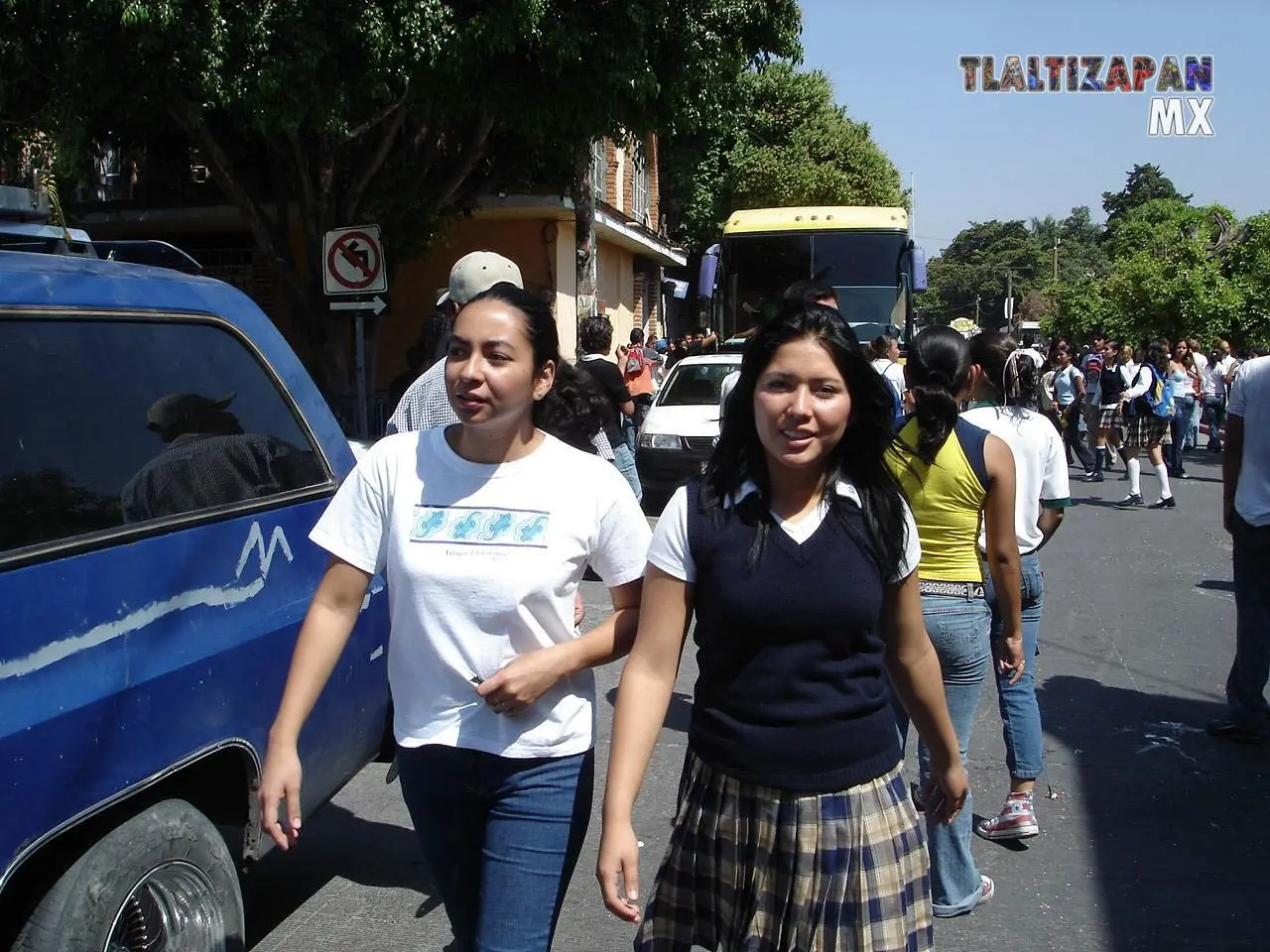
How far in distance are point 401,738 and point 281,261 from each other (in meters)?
15.3

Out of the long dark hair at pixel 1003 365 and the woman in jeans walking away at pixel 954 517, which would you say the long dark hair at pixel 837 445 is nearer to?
the woman in jeans walking away at pixel 954 517

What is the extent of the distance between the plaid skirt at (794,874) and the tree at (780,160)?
34072 millimetres

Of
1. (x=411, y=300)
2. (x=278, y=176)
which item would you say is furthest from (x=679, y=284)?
(x=278, y=176)

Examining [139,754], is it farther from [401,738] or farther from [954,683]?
[954,683]

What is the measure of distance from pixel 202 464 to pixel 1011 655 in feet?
8.71

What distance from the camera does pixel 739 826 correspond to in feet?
7.91

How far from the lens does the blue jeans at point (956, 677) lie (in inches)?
153

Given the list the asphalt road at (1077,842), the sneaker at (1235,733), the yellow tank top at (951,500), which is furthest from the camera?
the sneaker at (1235,733)

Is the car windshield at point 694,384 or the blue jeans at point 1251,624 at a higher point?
the car windshield at point 694,384

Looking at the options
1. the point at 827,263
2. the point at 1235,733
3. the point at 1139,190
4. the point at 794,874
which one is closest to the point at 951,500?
the point at 794,874

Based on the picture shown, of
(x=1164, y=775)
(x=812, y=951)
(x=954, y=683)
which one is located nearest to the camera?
(x=812, y=951)

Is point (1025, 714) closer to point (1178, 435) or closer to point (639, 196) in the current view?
point (1178, 435)

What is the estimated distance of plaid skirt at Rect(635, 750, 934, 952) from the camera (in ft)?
7.75

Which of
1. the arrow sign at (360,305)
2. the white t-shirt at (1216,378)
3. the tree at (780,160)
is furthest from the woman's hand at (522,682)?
the tree at (780,160)
